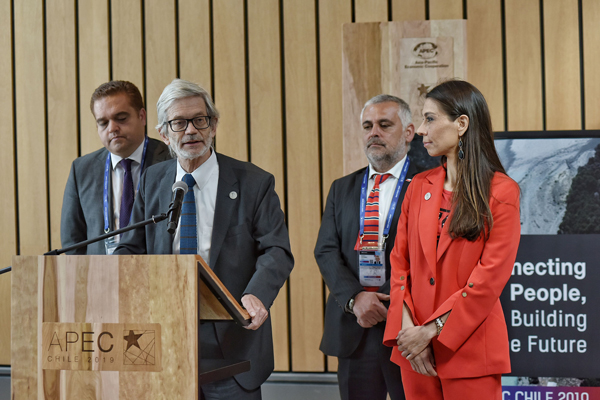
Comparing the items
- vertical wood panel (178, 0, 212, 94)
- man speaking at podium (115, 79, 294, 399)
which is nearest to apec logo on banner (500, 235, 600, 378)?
man speaking at podium (115, 79, 294, 399)

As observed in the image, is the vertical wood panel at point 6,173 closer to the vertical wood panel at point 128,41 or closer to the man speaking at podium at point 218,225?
the vertical wood panel at point 128,41

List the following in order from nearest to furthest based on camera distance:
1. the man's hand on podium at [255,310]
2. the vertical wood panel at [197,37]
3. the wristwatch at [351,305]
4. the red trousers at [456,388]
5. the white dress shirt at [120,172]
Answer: the man's hand on podium at [255,310] → the red trousers at [456,388] → the wristwatch at [351,305] → the white dress shirt at [120,172] → the vertical wood panel at [197,37]

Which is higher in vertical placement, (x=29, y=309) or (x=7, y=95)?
(x=7, y=95)

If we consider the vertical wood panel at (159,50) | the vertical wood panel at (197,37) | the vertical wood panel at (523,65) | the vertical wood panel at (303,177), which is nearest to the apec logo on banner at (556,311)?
the vertical wood panel at (523,65)

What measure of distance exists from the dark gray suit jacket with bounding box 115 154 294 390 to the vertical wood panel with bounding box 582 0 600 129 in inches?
104

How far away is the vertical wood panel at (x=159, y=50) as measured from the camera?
4.05 meters

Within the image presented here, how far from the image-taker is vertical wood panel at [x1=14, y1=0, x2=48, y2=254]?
13.7 ft

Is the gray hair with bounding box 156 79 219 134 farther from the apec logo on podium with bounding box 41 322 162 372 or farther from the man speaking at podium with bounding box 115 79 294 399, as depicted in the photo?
the apec logo on podium with bounding box 41 322 162 372

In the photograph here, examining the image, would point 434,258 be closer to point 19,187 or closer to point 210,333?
point 210,333

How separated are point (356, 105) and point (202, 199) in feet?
6.30

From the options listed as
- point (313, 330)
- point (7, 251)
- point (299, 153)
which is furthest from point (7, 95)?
point (313, 330)

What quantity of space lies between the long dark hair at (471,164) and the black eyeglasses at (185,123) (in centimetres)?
97

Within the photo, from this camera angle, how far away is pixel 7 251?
420 cm

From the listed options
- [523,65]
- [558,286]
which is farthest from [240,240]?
[523,65]
